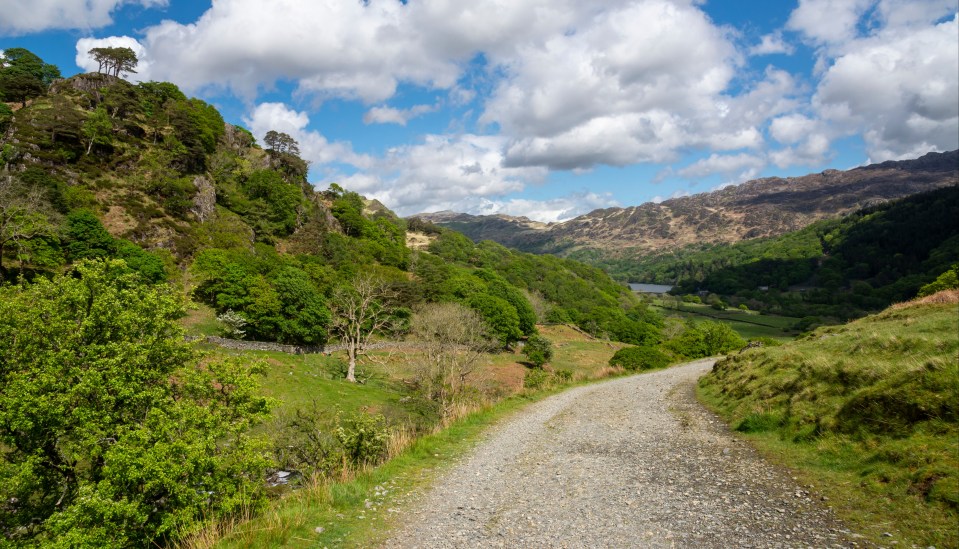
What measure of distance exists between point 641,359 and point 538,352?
71.1 feet

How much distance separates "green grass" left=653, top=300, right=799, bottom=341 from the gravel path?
4029 inches

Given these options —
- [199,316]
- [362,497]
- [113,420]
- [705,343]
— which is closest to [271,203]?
[199,316]

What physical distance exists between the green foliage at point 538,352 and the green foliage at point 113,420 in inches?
2139

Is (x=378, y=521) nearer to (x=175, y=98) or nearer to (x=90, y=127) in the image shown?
(x=90, y=127)

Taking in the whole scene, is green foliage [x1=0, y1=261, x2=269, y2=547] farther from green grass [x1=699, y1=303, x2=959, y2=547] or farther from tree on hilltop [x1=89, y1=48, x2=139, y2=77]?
tree on hilltop [x1=89, y1=48, x2=139, y2=77]

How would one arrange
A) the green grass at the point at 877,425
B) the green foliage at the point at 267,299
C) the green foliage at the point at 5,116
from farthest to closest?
the green foliage at the point at 5,116, the green foliage at the point at 267,299, the green grass at the point at 877,425

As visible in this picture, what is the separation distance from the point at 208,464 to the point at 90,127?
86.6 meters

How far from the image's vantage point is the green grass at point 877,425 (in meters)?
6.83

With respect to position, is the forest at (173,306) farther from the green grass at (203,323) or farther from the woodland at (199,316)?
the green grass at (203,323)

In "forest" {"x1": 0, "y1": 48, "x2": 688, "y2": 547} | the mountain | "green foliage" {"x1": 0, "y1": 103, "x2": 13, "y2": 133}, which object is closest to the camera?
"forest" {"x1": 0, "y1": 48, "x2": 688, "y2": 547}

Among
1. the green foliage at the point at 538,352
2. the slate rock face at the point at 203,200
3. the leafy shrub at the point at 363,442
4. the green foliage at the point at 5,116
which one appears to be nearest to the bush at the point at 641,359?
the green foliage at the point at 538,352

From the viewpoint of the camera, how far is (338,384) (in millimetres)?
40469

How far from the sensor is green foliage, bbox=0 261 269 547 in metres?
8.91

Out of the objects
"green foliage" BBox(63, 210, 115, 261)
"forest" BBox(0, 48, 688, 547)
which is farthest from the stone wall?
"green foliage" BBox(63, 210, 115, 261)
